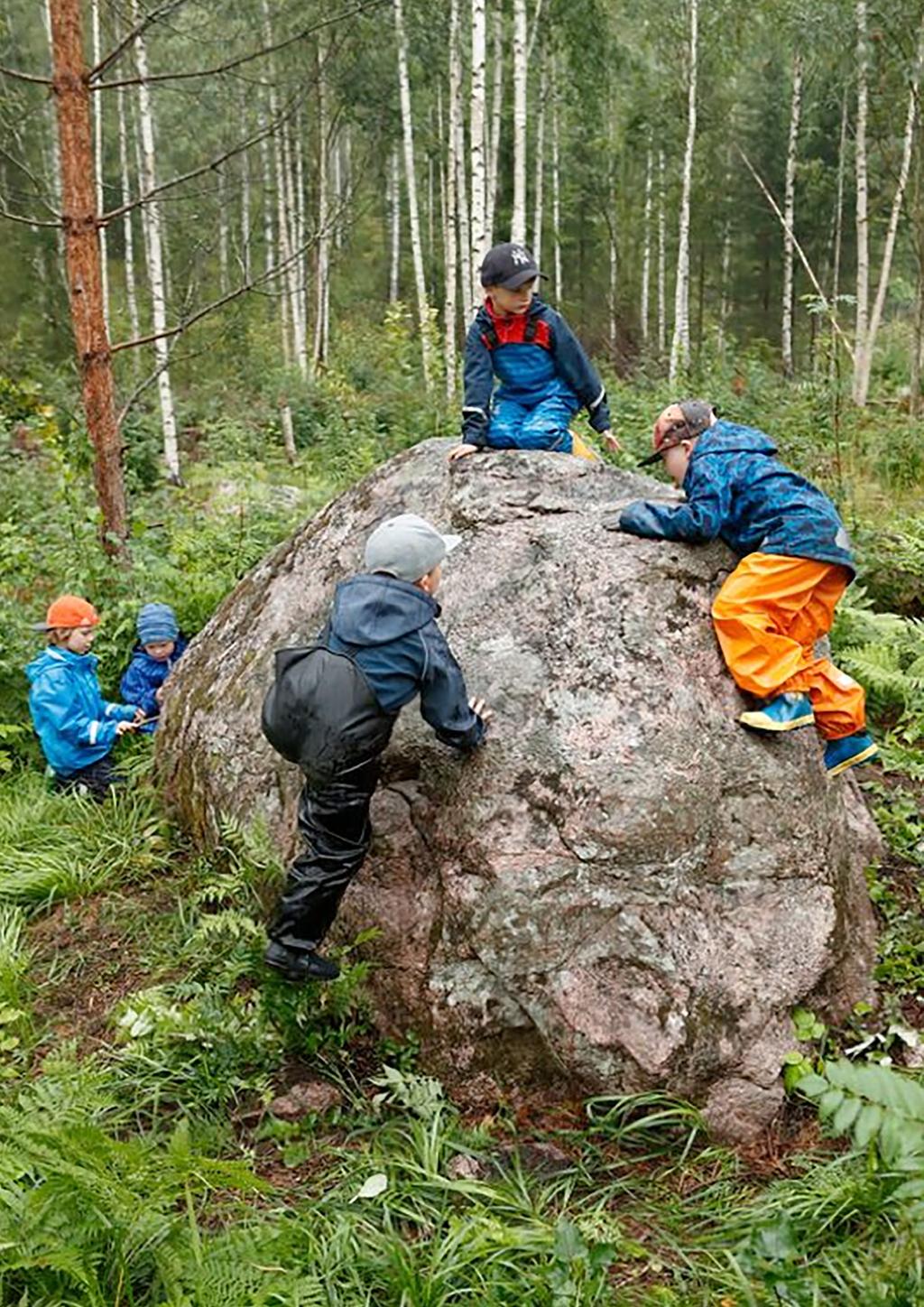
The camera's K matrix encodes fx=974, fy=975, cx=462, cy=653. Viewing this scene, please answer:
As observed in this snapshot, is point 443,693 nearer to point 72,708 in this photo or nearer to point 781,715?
point 781,715

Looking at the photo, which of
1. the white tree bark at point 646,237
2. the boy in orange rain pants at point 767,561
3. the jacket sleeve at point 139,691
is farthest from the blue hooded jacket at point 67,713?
the white tree bark at point 646,237

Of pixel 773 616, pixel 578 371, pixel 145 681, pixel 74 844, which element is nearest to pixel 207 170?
pixel 578 371

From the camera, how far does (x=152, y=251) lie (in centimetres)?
1457

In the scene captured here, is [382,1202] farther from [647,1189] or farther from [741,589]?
[741,589]

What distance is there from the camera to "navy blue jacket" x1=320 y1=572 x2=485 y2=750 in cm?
343

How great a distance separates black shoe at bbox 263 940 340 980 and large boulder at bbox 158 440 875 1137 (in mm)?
257

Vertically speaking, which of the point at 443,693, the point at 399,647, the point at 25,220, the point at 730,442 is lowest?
the point at 443,693

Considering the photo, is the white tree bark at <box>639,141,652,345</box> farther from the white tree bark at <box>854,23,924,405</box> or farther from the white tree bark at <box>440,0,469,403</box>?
the white tree bark at <box>854,23,924,405</box>

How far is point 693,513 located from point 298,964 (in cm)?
238

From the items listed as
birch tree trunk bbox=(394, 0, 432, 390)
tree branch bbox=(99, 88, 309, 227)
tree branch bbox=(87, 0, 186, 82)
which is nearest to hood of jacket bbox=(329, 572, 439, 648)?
tree branch bbox=(99, 88, 309, 227)

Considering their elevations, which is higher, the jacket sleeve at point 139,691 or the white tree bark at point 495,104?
the white tree bark at point 495,104

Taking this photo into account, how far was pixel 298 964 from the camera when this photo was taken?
11.5 feet

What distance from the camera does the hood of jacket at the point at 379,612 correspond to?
11.2 ft

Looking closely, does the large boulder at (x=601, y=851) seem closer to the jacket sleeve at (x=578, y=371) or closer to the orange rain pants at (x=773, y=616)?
the orange rain pants at (x=773, y=616)
